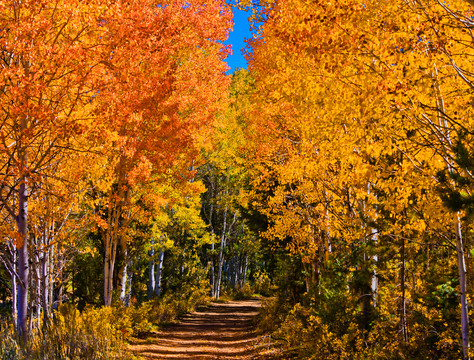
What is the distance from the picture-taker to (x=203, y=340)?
46.1 feet

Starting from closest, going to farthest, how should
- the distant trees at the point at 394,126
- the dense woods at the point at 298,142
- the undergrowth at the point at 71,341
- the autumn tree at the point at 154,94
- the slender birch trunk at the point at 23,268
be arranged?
the distant trees at the point at 394,126 → the dense woods at the point at 298,142 → the undergrowth at the point at 71,341 → the slender birch trunk at the point at 23,268 → the autumn tree at the point at 154,94

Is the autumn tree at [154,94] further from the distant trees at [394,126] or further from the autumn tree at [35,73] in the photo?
the distant trees at [394,126]

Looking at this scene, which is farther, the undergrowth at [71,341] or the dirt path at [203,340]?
the dirt path at [203,340]

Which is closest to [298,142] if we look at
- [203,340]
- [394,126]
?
[394,126]

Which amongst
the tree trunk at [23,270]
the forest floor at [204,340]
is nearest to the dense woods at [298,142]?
the tree trunk at [23,270]

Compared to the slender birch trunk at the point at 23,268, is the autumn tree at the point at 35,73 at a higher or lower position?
higher

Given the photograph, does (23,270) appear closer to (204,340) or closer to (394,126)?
(394,126)

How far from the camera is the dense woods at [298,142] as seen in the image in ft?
17.1

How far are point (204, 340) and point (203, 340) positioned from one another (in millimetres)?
40

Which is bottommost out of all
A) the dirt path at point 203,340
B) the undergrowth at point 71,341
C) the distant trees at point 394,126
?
the dirt path at point 203,340

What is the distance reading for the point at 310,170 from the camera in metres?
8.45

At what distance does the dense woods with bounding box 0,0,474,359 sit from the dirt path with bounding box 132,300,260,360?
0.91 m

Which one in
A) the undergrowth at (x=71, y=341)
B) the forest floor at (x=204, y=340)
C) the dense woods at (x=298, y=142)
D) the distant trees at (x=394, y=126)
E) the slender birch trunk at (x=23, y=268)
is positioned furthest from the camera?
the forest floor at (x=204, y=340)

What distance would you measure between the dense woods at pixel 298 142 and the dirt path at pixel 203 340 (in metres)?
0.91
